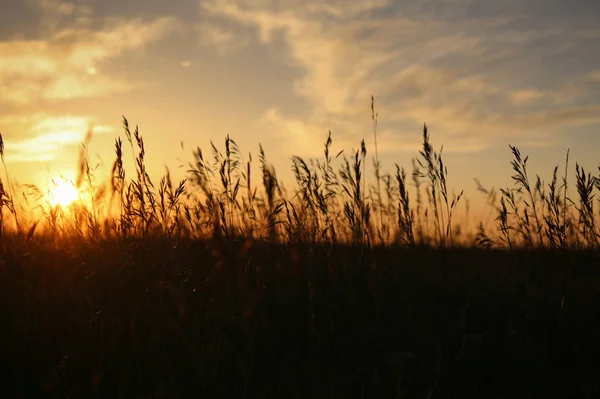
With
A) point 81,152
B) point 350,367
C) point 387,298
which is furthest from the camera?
point 81,152

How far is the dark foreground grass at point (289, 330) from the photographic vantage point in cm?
254

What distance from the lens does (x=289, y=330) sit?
3.05 metres

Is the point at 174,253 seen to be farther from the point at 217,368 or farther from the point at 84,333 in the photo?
the point at 217,368

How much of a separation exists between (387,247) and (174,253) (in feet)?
7.10

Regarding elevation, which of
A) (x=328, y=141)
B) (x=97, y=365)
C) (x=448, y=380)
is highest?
(x=328, y=141)

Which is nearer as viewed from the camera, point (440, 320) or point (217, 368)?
point (217, 368)

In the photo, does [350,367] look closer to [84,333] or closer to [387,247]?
[84,333]

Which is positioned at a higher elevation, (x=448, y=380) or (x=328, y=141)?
(x=328, y=141)

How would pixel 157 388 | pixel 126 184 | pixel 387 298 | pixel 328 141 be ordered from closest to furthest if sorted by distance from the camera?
pixel 157 388, pixel 387 298, pixel 126 184, pixel 328 141

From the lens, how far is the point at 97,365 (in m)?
2.67

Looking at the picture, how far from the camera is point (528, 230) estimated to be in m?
4.52

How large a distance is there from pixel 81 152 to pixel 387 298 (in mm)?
3157

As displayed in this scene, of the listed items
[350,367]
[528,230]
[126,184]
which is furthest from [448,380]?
[126,184]

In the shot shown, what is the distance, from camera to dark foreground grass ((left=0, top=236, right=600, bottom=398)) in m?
2.54
